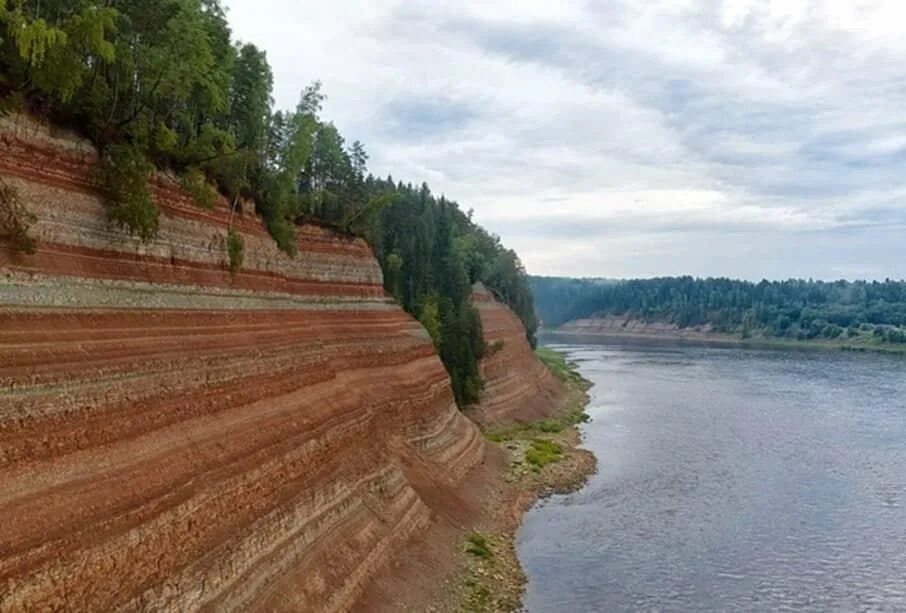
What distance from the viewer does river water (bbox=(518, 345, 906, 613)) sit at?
27.2 metres

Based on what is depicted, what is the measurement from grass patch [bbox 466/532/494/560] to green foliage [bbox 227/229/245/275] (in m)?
13.4

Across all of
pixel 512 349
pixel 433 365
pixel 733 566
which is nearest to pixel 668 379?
pixel 512 349

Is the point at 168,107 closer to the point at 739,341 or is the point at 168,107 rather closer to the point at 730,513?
the point at 730,513

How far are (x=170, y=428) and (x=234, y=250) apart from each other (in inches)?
363

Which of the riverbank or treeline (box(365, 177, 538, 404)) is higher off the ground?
treeline (box(365, 177, 538, 404))

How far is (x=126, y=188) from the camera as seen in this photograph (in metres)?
19.5

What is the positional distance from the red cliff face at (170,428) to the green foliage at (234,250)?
41 cm

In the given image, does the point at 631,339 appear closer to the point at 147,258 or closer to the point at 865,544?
the point at 865,544

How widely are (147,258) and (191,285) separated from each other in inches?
87.8

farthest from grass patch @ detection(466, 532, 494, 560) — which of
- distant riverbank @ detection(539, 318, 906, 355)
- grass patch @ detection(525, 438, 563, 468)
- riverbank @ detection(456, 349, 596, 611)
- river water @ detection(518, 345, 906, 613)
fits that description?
distant riverbank @ detection(539, 318, 906, 355)

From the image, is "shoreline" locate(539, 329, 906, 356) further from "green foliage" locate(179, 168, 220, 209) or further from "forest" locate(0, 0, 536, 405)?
"green foliage" locate(179, 168, 220, 209)

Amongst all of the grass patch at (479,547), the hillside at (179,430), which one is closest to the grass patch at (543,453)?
the hillside at (179,430)

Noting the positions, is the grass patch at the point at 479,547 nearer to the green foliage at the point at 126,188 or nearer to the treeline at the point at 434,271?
the green foliage at the point at 126,188

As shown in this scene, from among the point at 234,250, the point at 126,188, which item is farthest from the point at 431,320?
the point at 126,188
